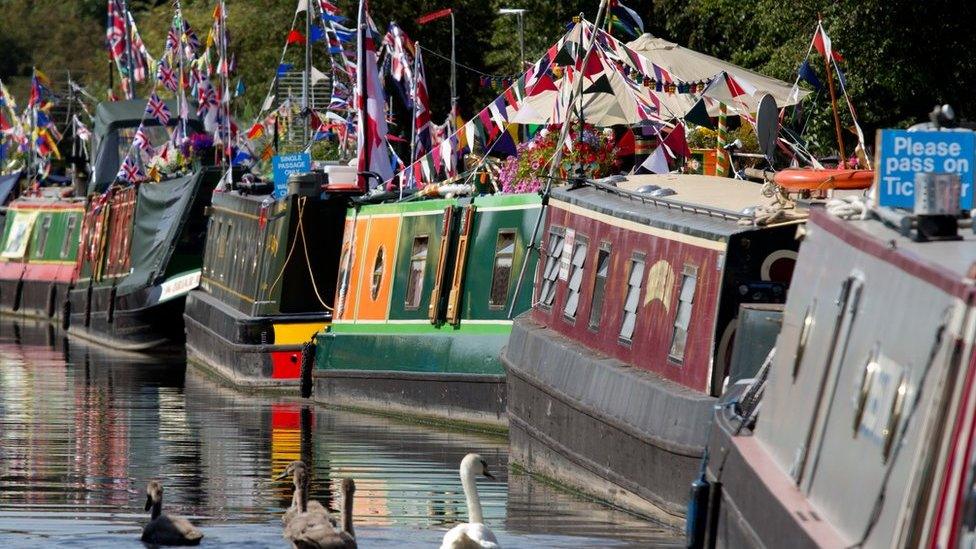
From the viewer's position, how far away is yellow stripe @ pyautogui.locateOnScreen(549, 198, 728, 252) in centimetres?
1318

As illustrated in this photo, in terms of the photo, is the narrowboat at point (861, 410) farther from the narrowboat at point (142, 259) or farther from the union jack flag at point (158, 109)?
the union jack flag at point (158, 109)

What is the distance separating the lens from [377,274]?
2347cm

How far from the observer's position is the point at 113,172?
42500 millimetres

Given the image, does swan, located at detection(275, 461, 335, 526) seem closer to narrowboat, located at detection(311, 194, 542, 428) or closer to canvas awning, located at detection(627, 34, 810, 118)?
narrowboat, located at detection(311, 194, 542, 428)

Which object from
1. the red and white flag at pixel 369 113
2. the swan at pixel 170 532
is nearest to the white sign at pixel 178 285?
the red and white flag at pixel 369 113

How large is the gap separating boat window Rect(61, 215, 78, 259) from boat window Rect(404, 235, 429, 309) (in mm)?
23716

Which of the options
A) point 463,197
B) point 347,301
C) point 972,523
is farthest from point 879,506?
point 347,301

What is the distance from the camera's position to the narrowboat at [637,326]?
12727 mm

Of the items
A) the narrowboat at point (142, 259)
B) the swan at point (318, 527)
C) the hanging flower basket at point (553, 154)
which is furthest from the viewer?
the narrowboat at point (142, 259)

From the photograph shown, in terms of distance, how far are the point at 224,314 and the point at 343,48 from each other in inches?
213

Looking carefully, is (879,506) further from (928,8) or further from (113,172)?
(113,172)

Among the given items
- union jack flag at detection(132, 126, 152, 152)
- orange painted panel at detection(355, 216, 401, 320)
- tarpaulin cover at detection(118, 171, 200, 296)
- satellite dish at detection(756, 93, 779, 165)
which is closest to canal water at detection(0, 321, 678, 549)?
orange painted panel at detection(355, 216, 401, 320)

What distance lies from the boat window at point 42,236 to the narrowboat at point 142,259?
603 centimetres

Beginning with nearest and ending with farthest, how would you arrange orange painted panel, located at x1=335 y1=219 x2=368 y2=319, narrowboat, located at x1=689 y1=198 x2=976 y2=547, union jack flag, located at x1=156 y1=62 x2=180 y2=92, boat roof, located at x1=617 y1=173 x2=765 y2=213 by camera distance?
narrowboat, located at x1=689 y1=198 x2=976 y2=547
boat roof, located at x1=617 y1=173 x2=765 y2=213
orange painted panel, located at x1=335 y1=219 x2=368 y2=319
union jack flag, located at x1=156 y1=62 x2=180 y2=92
